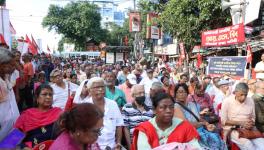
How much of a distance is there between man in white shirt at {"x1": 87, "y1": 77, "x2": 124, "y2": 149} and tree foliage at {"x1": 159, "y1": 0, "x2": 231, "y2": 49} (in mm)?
15246

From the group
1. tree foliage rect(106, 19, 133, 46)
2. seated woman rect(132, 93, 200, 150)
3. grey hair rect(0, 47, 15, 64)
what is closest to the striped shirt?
seated woman rect(132, 93, 200, 150)

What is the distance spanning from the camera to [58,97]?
7.30 m

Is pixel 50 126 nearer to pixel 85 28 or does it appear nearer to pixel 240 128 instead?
pixel 240 128

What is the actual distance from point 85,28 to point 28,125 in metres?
58.9

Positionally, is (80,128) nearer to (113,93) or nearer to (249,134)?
(249,134)

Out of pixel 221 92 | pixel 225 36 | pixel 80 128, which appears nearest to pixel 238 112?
pixel 221 92

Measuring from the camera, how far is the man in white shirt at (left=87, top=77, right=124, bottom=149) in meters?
5.07

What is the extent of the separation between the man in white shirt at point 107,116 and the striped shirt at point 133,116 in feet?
1.74

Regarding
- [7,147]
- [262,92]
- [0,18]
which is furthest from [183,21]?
[7,147]

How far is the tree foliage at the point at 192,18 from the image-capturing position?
20.0 metres

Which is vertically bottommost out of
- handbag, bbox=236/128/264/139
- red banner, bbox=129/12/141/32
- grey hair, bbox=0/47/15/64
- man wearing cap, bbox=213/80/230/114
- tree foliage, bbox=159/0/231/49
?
handbag, bbox=236/128/264/139

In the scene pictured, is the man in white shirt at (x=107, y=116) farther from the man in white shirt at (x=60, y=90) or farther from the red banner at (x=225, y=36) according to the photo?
the red banner at (x=225, y=36)

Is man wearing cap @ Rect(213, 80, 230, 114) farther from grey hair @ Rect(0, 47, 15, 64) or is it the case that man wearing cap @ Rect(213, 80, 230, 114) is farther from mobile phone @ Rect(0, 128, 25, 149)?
mobile phone @ Rect(0, 128, 25, 149)

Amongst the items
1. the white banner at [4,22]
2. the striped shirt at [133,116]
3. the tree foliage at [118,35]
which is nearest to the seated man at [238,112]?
the striped shirt at [133,116]
